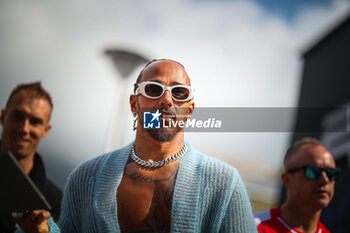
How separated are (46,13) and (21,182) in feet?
4.02

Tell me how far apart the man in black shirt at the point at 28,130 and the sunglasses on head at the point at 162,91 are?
0.69 meters

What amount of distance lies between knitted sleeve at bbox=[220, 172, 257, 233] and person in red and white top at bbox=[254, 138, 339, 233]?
0.64 meters

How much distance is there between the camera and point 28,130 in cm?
184

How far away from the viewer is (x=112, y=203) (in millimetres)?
1539

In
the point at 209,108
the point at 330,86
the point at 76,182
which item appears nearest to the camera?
the point at 76,182

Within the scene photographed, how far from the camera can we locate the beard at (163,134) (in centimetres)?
160

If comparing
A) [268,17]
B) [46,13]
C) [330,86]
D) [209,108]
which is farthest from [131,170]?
[330,86]

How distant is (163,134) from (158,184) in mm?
242

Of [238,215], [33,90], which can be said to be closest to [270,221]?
[238,215]

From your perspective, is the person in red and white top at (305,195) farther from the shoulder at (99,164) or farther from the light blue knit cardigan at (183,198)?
the shoulder at (99,164)

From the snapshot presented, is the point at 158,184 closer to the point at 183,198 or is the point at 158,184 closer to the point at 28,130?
the point at 183,198

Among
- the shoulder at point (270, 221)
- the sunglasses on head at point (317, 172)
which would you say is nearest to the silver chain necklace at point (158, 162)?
the shoulder at point (270, 221)

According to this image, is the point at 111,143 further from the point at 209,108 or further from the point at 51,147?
the point at 209,108

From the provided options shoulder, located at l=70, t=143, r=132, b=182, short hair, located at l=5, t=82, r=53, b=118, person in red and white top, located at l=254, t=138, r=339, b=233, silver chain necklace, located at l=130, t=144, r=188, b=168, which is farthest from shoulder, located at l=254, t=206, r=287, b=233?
short hair, located at l=5, t=82, r=53, b=118
